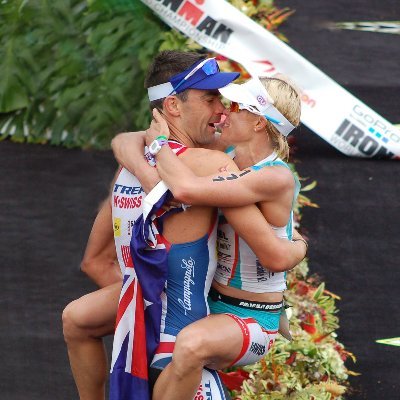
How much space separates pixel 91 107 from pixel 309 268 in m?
2.36

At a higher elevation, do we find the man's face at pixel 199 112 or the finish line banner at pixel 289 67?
the man's face at pixel 199 112

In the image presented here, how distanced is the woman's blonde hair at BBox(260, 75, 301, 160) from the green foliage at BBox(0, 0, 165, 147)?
3604mm

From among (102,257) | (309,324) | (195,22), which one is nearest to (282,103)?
(102,257)

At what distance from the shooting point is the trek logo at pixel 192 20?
7855 mm

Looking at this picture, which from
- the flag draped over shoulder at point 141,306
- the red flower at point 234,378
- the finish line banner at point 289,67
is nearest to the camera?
the flag draped over shoulder at point 141,306

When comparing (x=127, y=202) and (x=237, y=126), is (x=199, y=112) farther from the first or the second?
(x=127, y=202)

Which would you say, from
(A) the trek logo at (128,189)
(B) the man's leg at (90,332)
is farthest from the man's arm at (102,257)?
(A) the trek logo at (128,189)

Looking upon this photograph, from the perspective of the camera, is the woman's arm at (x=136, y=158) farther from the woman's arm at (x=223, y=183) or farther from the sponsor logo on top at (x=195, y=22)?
the sponsor logo on top at (x=195, y=22)

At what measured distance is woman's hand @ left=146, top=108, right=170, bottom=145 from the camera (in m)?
4.27

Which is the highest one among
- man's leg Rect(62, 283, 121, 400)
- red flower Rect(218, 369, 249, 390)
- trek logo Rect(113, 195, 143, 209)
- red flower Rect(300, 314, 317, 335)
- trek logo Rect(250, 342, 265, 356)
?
trek logo Rect(113, 195, 143, 209)

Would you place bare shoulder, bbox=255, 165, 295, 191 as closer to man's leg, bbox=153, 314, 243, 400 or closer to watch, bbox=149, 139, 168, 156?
watch, bbox=149, 139, 168, 156

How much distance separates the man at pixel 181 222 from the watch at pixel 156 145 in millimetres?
90

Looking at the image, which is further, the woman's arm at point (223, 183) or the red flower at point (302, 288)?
the red flower at point (302, 288)

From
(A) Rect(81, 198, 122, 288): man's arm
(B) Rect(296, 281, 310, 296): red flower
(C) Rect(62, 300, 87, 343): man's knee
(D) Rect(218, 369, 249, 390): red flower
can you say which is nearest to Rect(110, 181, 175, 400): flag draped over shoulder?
(C) Rect(62, 300, 87, 343): man's knee
